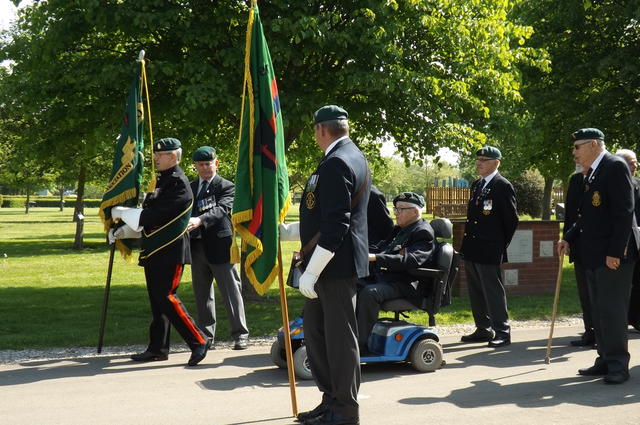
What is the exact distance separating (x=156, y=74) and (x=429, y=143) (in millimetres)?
4141

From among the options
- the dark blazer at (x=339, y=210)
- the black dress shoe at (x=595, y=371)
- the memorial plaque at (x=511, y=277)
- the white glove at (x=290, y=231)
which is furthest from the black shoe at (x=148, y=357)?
the memorial plaque at (x=511, y=277)

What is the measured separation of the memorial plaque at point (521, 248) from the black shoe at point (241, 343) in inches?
230

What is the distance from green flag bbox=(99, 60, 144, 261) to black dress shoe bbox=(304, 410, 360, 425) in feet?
12.3

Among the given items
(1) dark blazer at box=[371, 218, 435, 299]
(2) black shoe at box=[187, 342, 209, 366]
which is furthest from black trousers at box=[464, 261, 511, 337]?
(2) black shoe at box=[187, 342, 209, 366]

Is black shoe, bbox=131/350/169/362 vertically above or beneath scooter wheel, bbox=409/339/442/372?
beneath

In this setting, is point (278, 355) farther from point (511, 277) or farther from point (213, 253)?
point (511, 277)

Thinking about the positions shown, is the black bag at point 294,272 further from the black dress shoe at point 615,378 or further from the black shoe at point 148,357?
the black dress shoe at point 615,378

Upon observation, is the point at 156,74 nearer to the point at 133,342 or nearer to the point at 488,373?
the point at 133,342

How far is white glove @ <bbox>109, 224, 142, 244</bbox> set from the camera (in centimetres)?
778

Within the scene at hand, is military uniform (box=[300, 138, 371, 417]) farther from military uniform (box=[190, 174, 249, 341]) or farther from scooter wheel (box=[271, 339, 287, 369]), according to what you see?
military uniform (box=[190, 174, 249, 341])

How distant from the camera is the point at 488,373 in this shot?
7078 millimetres

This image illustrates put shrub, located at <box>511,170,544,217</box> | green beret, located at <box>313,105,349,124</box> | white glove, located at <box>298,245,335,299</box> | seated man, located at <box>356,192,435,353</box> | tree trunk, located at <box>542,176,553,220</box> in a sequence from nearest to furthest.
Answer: white glove, located at <box>298,245,335,299</box> → green beret, located at <box>313,105,349,124</box> → seated man, located at <box>356,192,435,353</box> → tree trunk, located at <box>542,176,553,220</box> → shrub, located at <box>511,170,544,217</box>

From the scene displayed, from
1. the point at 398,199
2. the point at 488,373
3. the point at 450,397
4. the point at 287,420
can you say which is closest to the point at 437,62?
the point at 398,199

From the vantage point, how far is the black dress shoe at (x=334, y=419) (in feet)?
16.9
